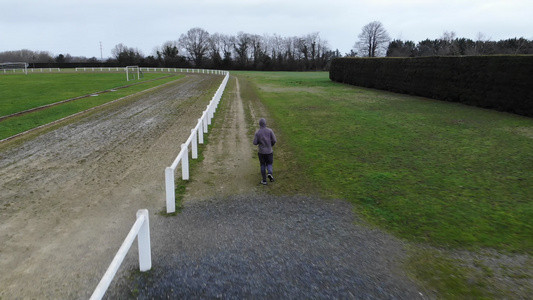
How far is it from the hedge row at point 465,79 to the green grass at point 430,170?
5.02ft

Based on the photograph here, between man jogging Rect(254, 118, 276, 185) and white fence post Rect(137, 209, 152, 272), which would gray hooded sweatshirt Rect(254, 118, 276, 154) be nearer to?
man jogging Rect(254, 118, 276, 185)

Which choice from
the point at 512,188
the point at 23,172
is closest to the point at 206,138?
the point at 23,172

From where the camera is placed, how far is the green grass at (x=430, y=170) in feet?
19.4

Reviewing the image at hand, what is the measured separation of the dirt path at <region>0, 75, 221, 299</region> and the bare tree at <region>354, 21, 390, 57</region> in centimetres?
Answer: 10806

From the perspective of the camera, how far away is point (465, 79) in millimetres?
21125

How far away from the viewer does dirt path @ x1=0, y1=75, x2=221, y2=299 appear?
4.48 metres

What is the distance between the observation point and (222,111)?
19172 mm

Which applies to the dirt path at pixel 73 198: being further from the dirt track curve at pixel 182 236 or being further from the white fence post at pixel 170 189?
the white fence post at pixel 170 189

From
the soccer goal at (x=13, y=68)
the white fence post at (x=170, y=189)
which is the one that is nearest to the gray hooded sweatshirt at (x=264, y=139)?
the white fence post at (x=170, y=189)

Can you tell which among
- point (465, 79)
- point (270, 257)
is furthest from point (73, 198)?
point (465, 79)

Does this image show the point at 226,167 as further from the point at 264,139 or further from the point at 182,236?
the point at 182,236

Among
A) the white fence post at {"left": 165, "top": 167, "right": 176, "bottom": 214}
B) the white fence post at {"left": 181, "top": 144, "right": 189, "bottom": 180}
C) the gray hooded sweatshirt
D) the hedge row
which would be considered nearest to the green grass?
the gray hooded sweatshirt

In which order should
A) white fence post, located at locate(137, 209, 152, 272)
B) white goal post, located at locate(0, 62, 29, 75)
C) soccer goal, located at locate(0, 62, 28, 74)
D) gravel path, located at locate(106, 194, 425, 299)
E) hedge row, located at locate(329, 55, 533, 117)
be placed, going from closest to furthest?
gravel path, located at locate(106, 194, 425, 299) → white fence post, located at locate(137, 209, 152, 272) → hedge row, located at locate(329, 55, 533, 117) → white goal post, located at locate(0, 62, 29, 75) → soccer goal, located at locate(0, 62, 28, 74)

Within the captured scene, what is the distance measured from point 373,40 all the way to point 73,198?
116861 mm
